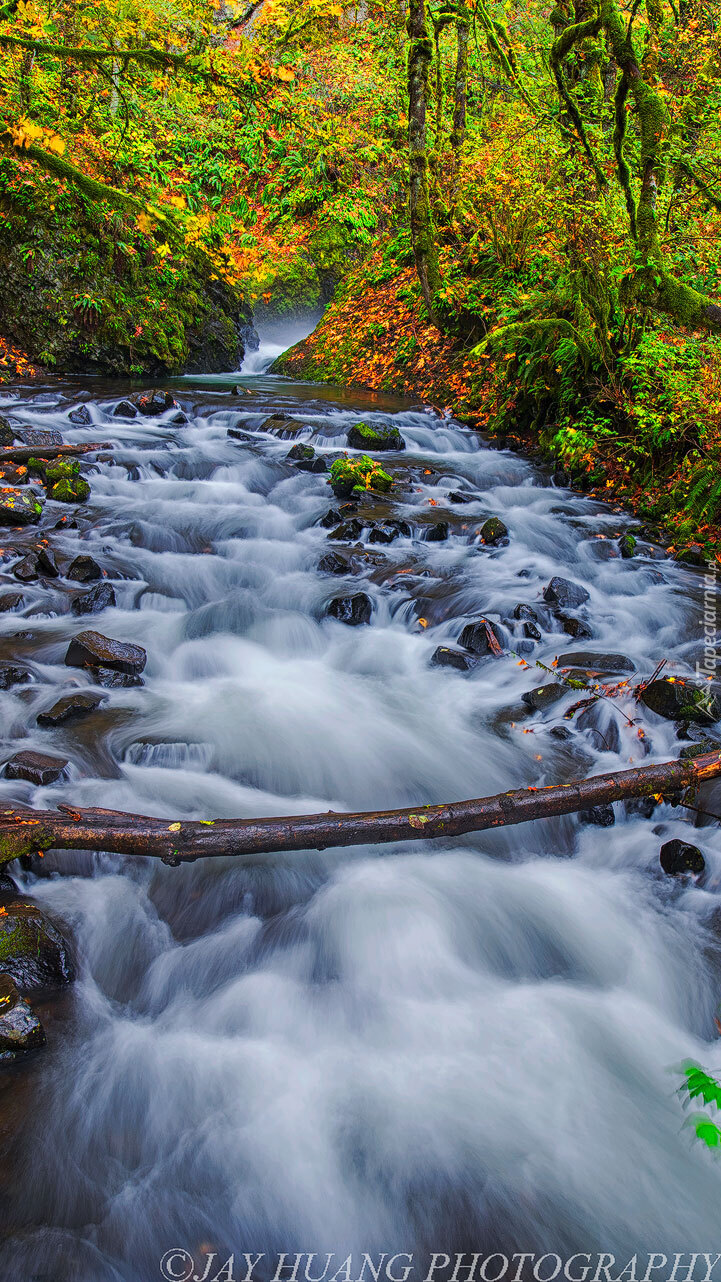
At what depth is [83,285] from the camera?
41.8ft

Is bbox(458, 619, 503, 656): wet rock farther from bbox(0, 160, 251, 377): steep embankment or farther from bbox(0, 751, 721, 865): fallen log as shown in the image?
bbox(0, 160, 251, 377): steep embankment

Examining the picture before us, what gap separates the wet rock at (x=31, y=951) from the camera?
2.47 metres

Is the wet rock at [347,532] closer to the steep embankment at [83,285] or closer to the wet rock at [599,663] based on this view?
the wet rock at [599,663]

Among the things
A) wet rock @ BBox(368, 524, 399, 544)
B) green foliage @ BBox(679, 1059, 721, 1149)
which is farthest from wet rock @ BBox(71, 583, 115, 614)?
green foliage @ BBox(679, 1059, 721, 1149)

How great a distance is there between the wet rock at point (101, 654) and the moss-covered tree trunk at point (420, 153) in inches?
395

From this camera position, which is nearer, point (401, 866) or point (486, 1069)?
point (486, 1069)

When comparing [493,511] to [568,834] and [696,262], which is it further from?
[568,834]

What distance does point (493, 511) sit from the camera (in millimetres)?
8227

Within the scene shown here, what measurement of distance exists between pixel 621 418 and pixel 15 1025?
8.31m

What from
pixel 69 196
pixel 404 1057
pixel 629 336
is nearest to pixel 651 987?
pixel 404 1057

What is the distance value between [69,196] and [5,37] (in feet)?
17.1

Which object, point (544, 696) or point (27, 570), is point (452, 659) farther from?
point (27, 570)

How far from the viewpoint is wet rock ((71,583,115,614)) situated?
552 centimetres

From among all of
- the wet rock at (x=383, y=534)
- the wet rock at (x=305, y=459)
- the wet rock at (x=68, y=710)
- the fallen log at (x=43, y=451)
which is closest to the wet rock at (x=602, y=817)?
the wet rock at (x=68, y=710)
